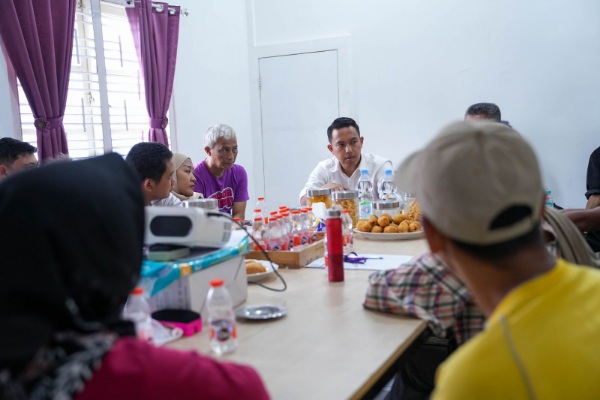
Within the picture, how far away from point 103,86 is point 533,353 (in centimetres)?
395

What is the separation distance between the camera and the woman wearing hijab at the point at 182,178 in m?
3.55

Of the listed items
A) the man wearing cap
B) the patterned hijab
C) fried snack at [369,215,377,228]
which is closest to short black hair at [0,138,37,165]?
fried snack at [369,215,377,228]

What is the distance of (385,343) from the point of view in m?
1.38

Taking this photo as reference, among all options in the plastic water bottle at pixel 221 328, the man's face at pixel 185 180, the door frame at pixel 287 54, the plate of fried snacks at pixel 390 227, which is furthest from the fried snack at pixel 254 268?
the door frame at pixel 287 54

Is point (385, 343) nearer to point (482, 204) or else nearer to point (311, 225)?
point (482, 204)

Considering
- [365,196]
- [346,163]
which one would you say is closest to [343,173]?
[346,163]

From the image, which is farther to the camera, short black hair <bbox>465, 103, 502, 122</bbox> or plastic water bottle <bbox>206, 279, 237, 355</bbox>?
short black hair <bbox>465, 103, 502, 122</bbox>

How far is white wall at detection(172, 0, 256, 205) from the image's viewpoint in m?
4.84

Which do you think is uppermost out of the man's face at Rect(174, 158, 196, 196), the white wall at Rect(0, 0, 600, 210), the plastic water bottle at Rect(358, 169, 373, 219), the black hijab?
the white wall at Rect(0, 0, 600, 210)

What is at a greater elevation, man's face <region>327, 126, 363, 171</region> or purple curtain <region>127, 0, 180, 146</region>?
purple curtain <region>127, 0, 180, 146</region>

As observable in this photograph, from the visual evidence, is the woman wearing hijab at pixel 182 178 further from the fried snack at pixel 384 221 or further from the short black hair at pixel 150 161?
the fried snack at pixel 384 221

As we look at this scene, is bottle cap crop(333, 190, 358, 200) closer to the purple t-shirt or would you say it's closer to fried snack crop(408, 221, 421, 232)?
fried snack crop(408, 221, 421, 232)

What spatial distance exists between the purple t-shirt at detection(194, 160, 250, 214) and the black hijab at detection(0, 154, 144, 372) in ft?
10.1

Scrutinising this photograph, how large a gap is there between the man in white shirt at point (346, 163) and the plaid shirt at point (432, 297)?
2.12 m
